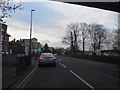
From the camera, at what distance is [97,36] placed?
217 feet

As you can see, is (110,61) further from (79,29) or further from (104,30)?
(79,29)

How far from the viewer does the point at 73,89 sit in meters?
7.96

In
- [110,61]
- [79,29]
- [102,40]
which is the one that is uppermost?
[79,29]

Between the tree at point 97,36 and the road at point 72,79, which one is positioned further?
the tree at point 97,36

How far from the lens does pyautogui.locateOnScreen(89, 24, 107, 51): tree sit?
65.0 metres

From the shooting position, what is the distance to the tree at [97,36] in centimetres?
6500

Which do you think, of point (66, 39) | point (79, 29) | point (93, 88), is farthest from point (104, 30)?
point (93, 88)

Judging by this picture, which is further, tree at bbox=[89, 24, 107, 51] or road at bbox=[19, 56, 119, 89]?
tree at bbox=[89, 24, 107, 51]

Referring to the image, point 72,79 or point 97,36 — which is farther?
point 97,36

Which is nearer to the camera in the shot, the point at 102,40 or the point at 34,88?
the point at 34,88

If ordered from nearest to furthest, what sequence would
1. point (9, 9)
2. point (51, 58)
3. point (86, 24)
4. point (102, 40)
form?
point (9, 9)
point (51, 58)
point (102, 40)
point (86, 24)

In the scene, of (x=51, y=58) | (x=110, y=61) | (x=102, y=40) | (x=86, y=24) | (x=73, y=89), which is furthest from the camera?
(x=86, y=24)

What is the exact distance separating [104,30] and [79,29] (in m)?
9.94

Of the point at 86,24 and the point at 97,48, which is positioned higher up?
the point at 86,24
